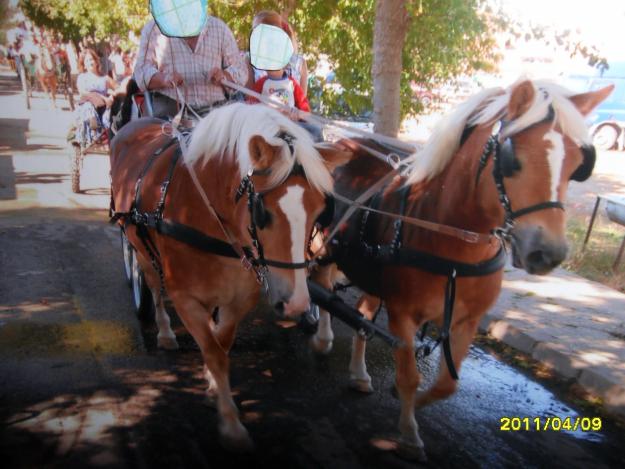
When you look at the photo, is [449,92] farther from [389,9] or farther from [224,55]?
[224,55]

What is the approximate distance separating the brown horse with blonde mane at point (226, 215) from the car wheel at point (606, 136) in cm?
1843

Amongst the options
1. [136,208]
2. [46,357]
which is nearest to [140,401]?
[46,357]

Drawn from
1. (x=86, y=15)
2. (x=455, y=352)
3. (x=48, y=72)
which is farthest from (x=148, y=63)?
(x=86, y=15)

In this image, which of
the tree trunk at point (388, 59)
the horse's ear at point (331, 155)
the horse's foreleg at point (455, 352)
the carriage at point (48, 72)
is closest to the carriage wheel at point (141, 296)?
the horse's ear at point (331, 155)

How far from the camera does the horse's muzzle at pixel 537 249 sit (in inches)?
95.7

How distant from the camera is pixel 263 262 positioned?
2721mm

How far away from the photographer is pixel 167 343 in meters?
4.50

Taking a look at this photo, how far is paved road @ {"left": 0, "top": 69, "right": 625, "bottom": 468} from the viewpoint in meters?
3.23

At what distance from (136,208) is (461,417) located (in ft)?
8.61

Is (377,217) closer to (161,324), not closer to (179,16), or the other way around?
(161,324)

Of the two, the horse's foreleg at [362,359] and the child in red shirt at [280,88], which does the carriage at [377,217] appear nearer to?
the horse's foreleg at [362,359]

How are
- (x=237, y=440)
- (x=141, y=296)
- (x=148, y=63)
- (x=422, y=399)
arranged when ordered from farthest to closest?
(x=141, y=296) → (x=148, y=63) → (x=422, y=399) → (x=237, y=440)

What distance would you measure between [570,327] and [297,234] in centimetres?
376

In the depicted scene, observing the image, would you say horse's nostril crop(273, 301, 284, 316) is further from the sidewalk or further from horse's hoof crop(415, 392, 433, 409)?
the sidewalk
